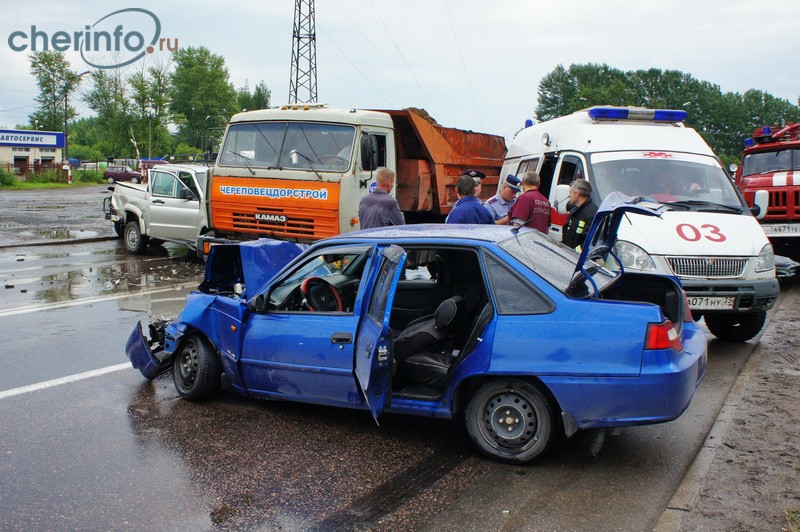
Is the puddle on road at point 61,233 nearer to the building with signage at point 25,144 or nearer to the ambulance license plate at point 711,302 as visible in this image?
the ambulance license plate at point 711,302

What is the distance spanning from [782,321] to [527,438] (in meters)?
6.47

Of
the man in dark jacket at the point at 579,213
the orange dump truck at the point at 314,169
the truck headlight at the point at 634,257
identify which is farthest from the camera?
the orange dump truck at the point at 314,169

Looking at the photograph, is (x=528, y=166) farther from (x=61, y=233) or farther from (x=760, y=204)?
(x=61, y=233)

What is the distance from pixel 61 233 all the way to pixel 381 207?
13866mm

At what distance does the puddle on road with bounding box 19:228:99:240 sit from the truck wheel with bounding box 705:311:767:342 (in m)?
15.6

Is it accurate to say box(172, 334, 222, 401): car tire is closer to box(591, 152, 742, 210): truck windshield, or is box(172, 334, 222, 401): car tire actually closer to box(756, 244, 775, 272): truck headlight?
box(591, 152, 742, 210): truck windshield

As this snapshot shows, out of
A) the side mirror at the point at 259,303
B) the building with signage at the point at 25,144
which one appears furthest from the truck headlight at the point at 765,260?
the building with signage at the point at 25,144

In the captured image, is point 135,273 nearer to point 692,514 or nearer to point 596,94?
point 692,514

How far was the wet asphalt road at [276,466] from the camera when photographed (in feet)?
12.6

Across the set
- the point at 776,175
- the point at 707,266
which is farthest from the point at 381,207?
the point at 776,175

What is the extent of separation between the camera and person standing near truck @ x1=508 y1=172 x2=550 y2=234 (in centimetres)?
814

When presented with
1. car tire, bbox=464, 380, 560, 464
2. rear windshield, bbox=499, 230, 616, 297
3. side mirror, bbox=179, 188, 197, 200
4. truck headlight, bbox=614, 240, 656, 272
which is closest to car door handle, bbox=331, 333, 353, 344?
car tire, bbox=464, 380, 560, 464

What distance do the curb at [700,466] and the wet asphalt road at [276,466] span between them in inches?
3.1

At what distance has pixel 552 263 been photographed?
192 inches
